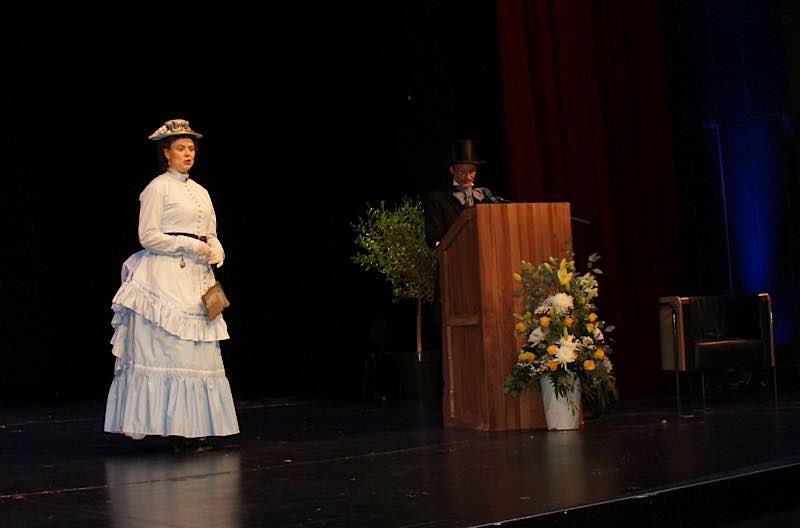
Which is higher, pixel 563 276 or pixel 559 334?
pixel 563 276

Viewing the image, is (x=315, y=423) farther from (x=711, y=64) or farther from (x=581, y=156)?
(x=711, y=64)

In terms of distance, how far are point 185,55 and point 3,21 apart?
5.11 feet

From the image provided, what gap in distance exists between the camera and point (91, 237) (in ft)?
36.4

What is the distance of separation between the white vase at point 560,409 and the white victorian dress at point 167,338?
1.40m

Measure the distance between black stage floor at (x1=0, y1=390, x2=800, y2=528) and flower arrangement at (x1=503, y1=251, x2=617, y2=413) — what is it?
0.80 ft

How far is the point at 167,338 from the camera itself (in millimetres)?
5496

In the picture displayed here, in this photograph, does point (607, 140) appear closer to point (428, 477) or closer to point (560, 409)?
point (560, 409)

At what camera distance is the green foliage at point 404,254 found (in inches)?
329

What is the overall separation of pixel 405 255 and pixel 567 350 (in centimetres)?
287

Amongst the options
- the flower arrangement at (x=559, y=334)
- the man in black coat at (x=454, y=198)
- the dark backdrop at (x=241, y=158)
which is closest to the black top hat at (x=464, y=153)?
the man in black coat at (x=454, y=198)

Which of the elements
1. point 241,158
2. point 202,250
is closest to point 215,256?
point 202,250

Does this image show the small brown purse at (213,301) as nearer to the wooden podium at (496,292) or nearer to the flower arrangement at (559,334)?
the wooden podium at (496,292)

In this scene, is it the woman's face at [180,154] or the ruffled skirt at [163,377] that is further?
the woman's face at [180,154]

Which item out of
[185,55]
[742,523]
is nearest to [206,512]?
[742,523]
